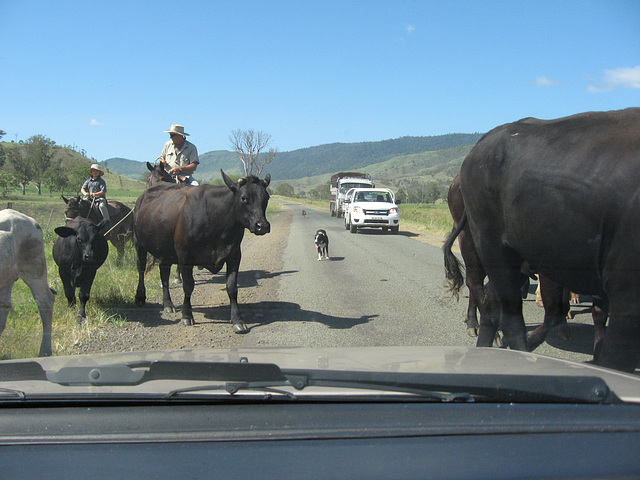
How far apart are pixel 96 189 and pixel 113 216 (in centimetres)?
161

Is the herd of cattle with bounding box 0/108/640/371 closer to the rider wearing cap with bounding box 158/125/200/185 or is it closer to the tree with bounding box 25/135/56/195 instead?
the rider wearing cap with bounding box 158/125/200/185

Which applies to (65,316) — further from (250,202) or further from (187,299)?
(250,202)

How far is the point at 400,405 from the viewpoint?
71.4 inches

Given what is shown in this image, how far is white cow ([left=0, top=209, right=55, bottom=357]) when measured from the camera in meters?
4.88

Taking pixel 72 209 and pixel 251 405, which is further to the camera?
pixel 72 209

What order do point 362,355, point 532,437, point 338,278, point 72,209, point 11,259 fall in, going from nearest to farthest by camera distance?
point 532,437, point 362,355, point 11,259, point 72,209, point 338,278

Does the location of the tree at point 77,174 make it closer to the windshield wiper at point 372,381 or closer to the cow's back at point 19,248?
the cow's back at point 19,248

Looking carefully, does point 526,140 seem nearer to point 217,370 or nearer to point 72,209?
point 217,370

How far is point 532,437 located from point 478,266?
4.14m

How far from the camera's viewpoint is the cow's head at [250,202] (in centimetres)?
695

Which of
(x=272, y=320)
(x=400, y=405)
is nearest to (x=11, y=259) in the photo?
(x=272, y=320)

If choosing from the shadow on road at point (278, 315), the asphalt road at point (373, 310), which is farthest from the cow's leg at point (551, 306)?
the shadow on road at point (278, 315)

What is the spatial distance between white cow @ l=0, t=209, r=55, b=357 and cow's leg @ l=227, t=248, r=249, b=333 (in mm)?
2035

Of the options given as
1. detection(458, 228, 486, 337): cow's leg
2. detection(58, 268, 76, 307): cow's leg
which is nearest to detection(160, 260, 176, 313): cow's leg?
detection(58, 268, 76, 307): cow's leg
